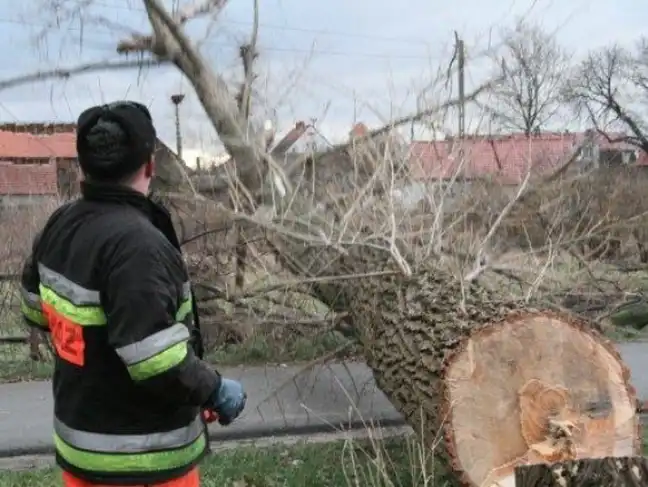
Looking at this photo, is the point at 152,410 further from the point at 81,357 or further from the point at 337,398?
the point at 337,398

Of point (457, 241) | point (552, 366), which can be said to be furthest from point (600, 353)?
point (457, 241)

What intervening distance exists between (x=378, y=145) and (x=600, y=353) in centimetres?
272

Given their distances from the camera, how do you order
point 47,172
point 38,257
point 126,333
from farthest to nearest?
point 47,172 → point 38,257 → point 126,333

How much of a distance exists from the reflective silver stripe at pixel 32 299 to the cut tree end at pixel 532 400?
2.00m

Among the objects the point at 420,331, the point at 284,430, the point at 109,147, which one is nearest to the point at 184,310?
the point at 109,147

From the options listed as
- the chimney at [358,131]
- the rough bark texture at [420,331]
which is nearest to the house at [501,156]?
the chimney at [358,131]

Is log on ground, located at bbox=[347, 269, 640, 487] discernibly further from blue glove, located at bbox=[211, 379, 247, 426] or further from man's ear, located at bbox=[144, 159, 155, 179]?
man's ear, located at bbox=[144, 159, 155, 179]

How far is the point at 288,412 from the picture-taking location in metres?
6.52

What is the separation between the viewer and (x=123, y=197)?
238 centimetres

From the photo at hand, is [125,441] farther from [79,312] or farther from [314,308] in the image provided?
[314,308]

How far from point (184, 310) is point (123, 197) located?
33 centimetres

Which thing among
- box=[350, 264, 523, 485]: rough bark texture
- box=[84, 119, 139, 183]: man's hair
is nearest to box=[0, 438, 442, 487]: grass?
box=[350, 264, 523, 485]: rough bark texture

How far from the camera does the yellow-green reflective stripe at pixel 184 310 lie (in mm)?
2352

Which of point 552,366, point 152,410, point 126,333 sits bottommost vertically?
point 552,366
